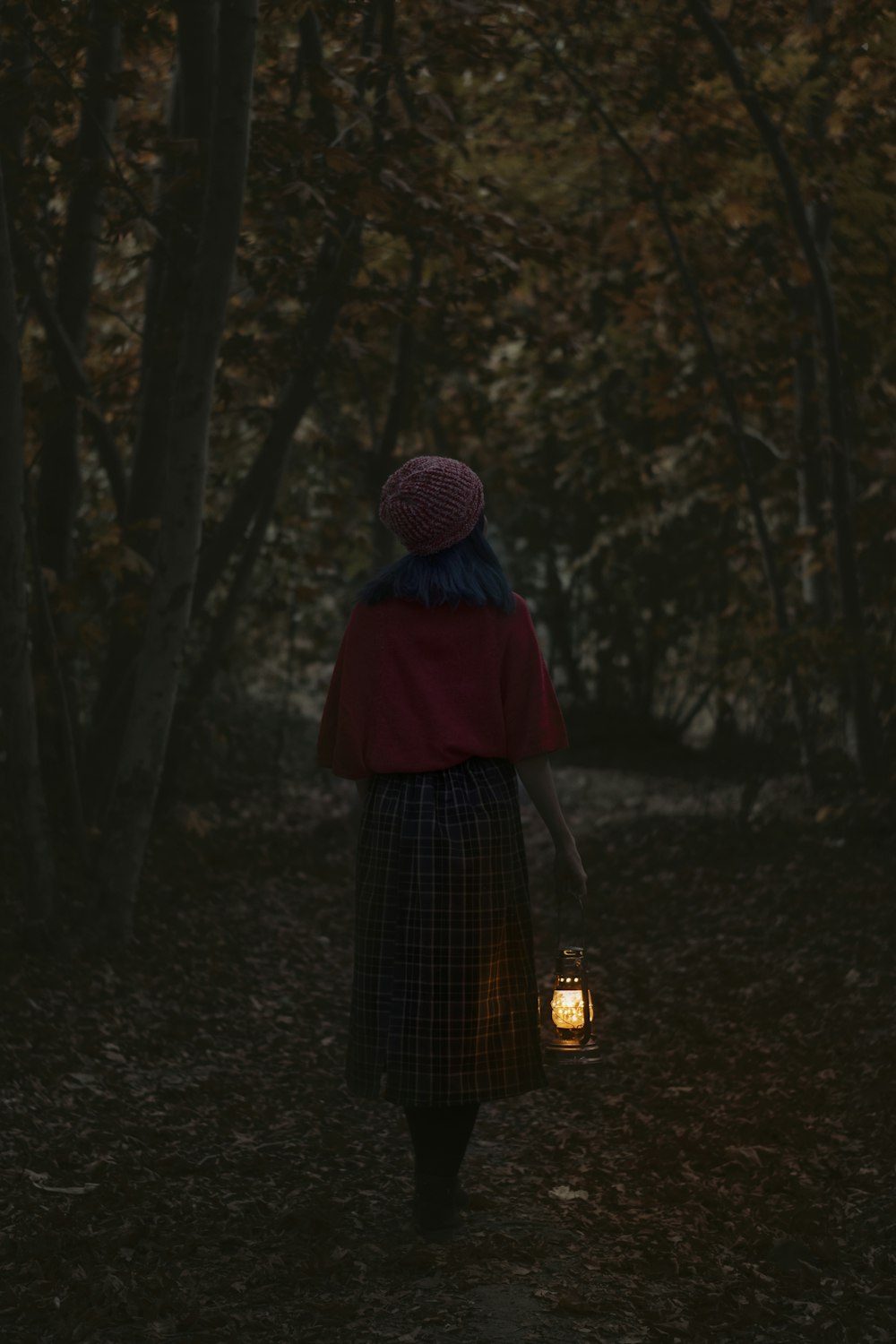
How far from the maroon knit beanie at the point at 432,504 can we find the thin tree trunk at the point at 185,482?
289 cm

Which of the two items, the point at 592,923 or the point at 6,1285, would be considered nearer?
the point at 6,1285

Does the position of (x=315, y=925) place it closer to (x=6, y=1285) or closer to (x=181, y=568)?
(x=181, y=568)

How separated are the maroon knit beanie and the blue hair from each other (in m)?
0.04

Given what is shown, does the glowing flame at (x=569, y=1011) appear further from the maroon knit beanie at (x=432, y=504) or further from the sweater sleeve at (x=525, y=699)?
the maroon knit beanie at (x=432, y=504)

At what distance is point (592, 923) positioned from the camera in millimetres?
8625

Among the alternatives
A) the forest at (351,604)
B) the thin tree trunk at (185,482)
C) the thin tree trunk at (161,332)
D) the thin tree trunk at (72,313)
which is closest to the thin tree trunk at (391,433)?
the forest at (351,604)

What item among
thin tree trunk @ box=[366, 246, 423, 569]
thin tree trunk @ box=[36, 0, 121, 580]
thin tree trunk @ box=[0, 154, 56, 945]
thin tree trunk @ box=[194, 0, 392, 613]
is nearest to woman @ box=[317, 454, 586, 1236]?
thin tree trunk @ box=[0, 154, 56, 945]

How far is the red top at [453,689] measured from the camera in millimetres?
3791

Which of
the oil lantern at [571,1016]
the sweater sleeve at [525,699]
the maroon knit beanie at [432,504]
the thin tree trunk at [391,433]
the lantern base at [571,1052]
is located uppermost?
the thin tree trunk at [391,433]

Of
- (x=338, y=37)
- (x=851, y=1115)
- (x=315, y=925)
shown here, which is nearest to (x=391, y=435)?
(x=338, y=37)

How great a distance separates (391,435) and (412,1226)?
7.50 meters

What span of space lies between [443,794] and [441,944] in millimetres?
370

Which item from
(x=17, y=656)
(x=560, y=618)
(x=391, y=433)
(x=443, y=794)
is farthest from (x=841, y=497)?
(x=560, y=618)

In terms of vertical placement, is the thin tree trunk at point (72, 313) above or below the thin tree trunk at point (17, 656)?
above
